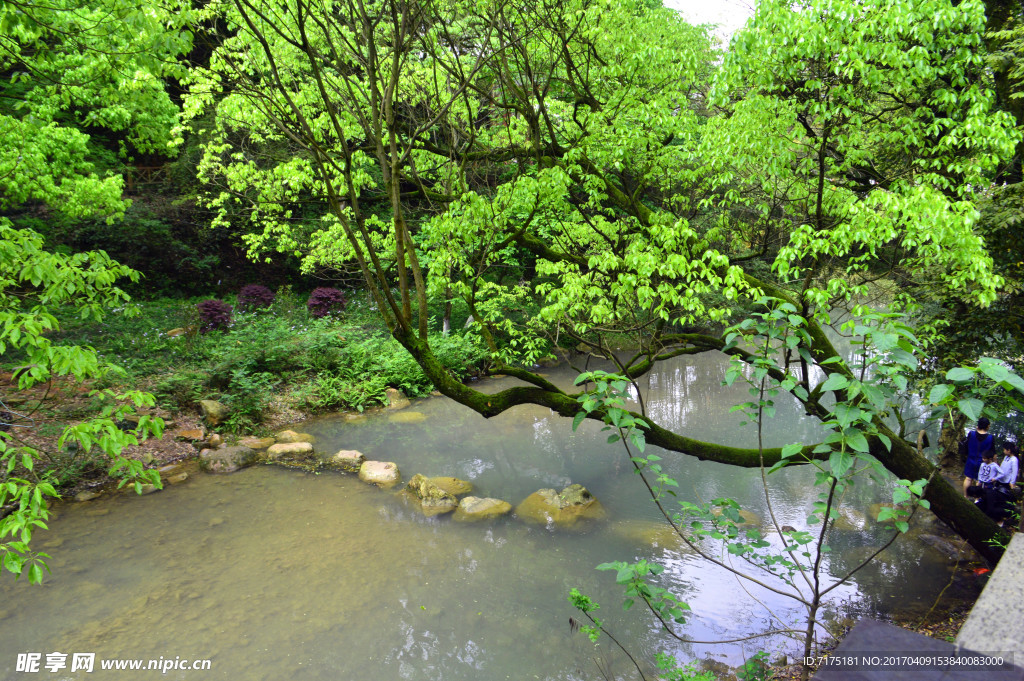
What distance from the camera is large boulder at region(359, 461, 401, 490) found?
7.57 m

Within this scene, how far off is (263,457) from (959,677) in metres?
8.49

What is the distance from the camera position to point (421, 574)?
5539 millimetres

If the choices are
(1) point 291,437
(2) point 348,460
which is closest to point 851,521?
(2) point 348,460

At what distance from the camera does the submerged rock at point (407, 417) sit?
1035 cm

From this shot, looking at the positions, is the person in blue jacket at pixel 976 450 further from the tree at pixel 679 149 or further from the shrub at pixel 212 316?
the shrub at pixel 212 316

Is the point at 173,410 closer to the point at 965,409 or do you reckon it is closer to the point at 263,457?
the point at 263,457

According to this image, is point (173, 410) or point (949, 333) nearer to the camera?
point (949, 333)

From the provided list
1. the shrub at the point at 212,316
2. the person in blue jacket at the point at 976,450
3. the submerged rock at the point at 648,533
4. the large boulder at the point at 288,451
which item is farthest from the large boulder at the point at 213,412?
the person in blue jacket at the point at 976,450

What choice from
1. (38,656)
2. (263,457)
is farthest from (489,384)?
(38,656)

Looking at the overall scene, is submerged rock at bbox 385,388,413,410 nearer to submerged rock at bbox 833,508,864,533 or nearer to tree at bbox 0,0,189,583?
tree at bbox 0,0,189,583

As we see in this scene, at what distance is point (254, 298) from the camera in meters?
13.7

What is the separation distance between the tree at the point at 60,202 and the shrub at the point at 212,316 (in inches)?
109

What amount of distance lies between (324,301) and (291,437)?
6.27 meters

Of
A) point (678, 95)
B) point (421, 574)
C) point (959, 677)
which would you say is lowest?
point (421, 574)
